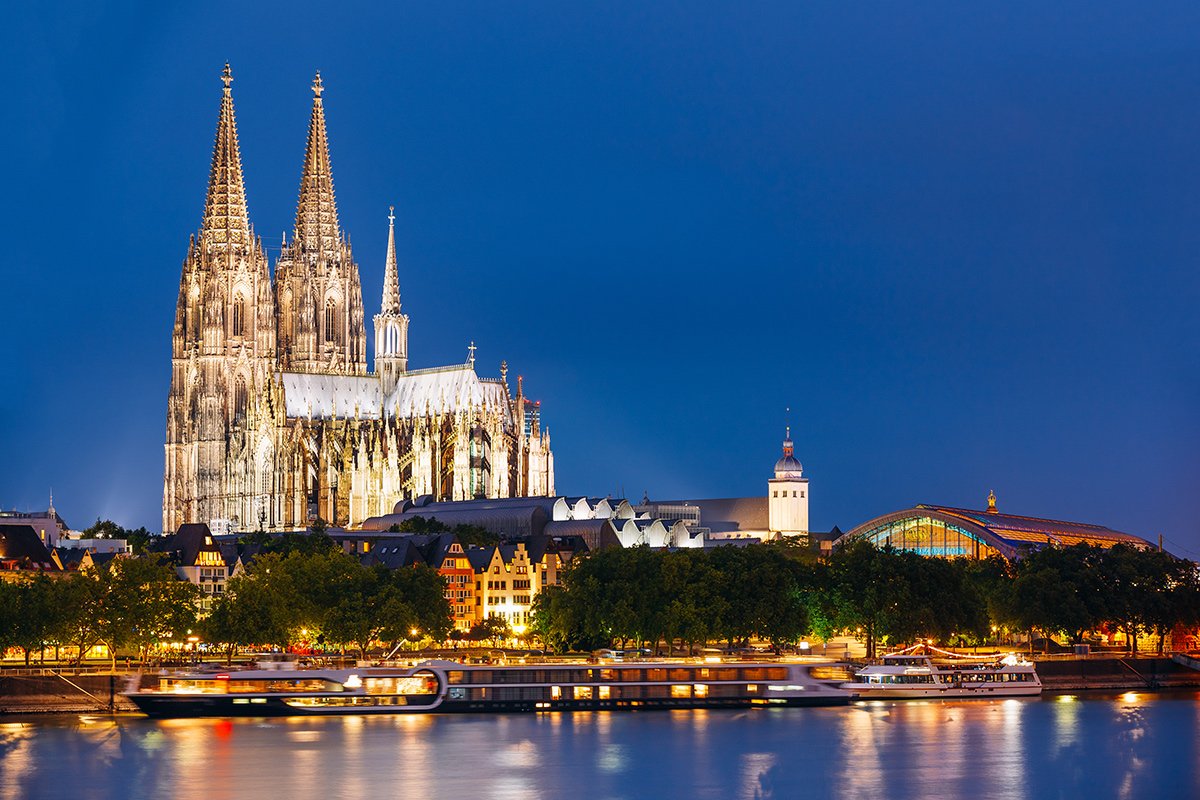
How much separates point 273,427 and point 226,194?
19257 millimetres

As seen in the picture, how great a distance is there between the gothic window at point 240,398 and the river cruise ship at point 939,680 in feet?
278

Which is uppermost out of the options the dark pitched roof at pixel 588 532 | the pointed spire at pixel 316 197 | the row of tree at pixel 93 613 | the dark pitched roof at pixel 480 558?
the pointed spire at pixel 316 197

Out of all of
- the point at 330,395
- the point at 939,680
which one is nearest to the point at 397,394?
the point at 330,395

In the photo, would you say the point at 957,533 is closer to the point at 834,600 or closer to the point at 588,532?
the point at 588,532

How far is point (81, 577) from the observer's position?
109 meters

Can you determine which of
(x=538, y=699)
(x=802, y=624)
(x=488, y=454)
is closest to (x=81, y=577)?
(x=538, y=699)

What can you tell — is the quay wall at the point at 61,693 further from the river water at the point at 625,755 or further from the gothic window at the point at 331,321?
the gothic window at the point at 331,321

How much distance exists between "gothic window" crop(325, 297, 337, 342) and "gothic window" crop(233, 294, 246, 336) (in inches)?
520

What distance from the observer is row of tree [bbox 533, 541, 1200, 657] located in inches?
4513

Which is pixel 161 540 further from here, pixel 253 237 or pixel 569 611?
pixel 569 611

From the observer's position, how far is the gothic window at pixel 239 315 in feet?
607

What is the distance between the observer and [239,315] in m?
185

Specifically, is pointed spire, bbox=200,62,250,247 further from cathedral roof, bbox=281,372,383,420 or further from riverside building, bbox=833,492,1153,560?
riverside building, bbox=833,492,1153,560

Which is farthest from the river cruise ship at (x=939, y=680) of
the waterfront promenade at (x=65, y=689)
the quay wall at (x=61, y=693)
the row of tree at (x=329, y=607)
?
the quay wall at (x=61, y=693)
